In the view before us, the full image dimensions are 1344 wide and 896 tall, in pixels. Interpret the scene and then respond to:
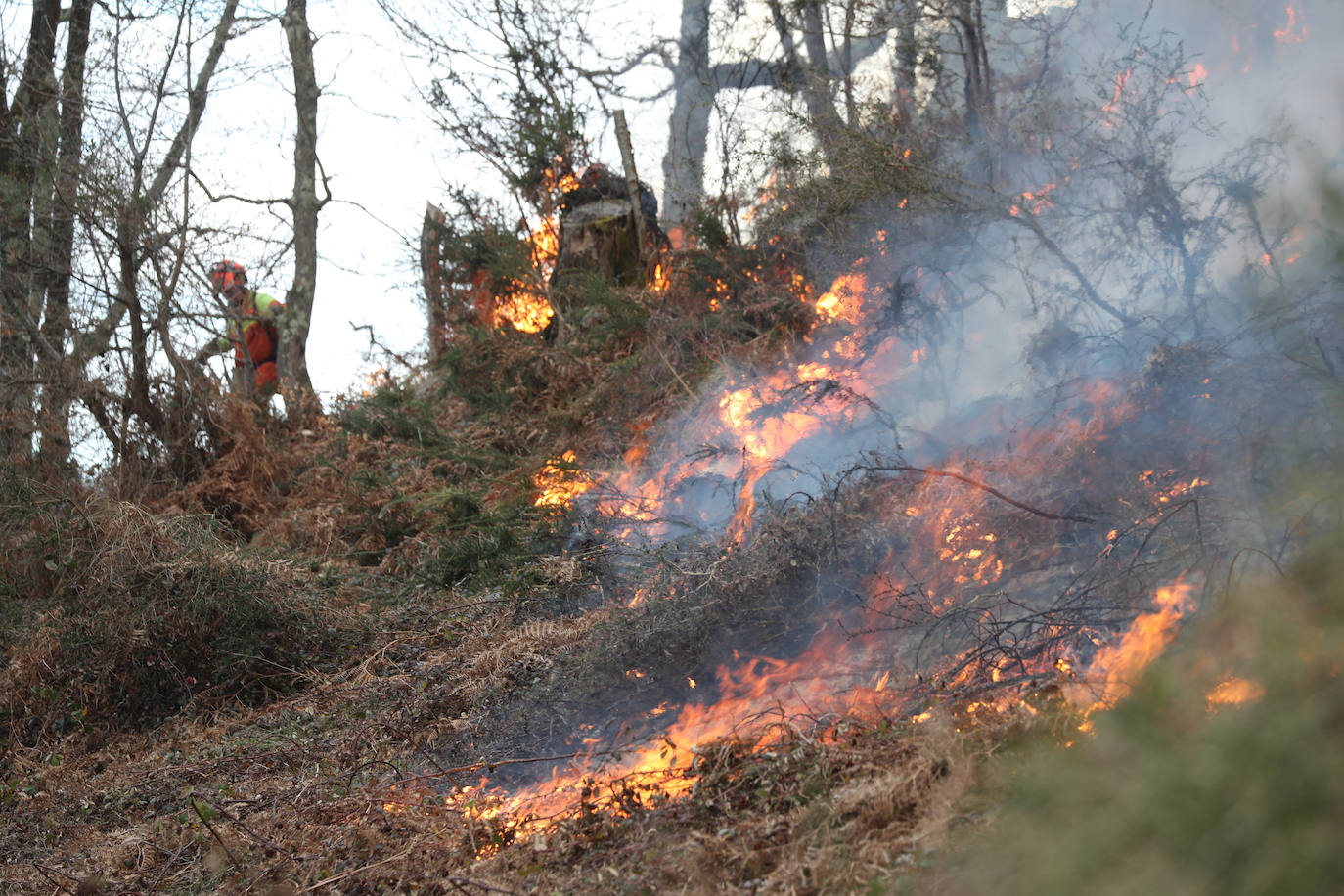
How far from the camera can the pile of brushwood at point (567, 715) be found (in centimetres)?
139

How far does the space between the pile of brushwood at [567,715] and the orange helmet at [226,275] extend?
3102 millimetres

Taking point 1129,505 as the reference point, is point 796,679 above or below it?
below

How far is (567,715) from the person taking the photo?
14.4 ft

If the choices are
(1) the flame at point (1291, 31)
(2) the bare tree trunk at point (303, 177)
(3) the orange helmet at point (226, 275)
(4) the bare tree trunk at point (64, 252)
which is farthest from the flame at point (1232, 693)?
(2) the bare tree trunk at point (303, 177)

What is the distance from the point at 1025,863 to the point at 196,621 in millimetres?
5571

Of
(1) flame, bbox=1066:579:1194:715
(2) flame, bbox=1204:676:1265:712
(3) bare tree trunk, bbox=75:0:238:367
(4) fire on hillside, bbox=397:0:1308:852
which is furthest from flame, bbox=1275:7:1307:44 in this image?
(3) bare tree trunk, bbox=75:0:238:367

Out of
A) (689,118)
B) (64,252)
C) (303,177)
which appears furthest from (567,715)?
(303,177)

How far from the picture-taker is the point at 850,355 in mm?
7293

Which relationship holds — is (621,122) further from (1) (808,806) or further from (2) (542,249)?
(1) (808,806)

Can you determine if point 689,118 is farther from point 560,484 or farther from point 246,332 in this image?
point 246,332

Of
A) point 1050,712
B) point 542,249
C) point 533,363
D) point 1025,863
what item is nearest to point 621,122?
point 542,249

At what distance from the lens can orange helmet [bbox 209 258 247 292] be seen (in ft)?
36.2

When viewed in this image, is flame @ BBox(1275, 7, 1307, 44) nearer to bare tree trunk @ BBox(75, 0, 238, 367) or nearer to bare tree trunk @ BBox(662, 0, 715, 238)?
bare tree trunk @ BBox(662, 0, 715, 238)

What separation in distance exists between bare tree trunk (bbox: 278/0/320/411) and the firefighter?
1.03 feet
